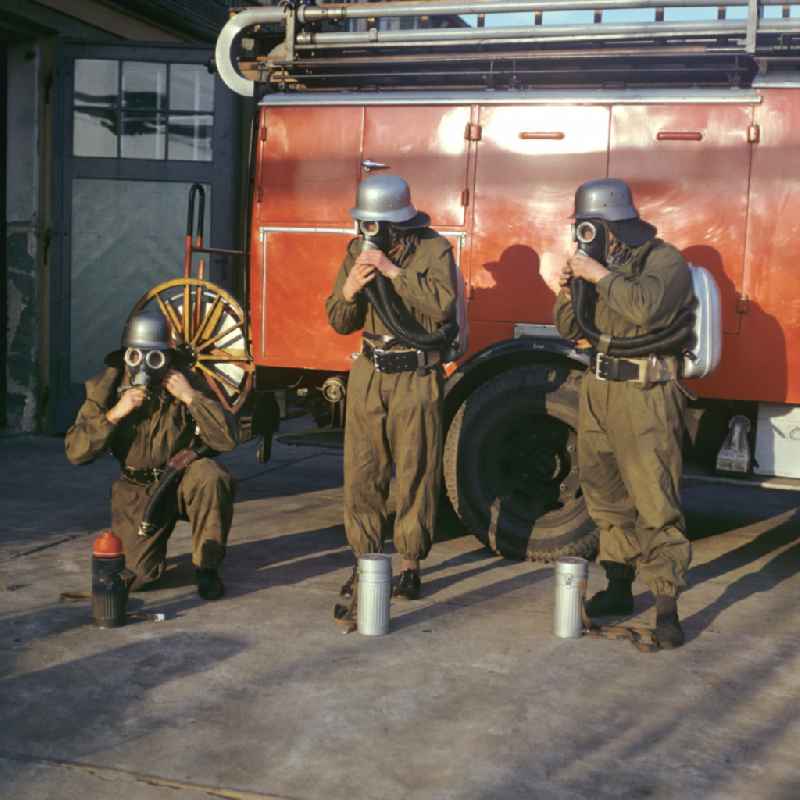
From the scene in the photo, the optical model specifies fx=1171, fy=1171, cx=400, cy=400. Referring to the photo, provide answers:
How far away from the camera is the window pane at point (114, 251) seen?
10.8 meters

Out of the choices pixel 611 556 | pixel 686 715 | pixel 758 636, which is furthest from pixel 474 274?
pixel 686 715

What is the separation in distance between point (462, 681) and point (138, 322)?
7.61 ft

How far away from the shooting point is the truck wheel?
258 inches

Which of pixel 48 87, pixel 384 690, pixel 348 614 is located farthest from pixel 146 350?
pixel 48 87

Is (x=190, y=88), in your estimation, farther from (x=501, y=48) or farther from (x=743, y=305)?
(x=743, y=305)

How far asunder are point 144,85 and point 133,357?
583 centimetres

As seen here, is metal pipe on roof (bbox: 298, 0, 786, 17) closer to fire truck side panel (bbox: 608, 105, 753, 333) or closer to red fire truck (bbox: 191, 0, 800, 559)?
red fire truck (bbox: 191, 0, 800, 559)

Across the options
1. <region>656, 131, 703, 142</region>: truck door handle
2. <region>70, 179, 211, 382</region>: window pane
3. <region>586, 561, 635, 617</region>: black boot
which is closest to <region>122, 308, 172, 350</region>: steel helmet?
<region>586, 561, 635, 617</region>: black boot

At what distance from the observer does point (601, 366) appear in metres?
5.41

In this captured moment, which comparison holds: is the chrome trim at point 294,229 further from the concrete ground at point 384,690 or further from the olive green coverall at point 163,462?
the concrete ground at point 384,690

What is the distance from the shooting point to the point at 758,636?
5.35 meters

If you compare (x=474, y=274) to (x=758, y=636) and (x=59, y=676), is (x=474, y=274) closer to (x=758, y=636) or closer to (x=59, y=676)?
(x=758, y=636)

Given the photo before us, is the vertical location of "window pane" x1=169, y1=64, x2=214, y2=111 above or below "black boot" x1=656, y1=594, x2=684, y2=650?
above

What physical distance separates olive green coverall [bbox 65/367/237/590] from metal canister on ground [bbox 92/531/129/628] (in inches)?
24.8
